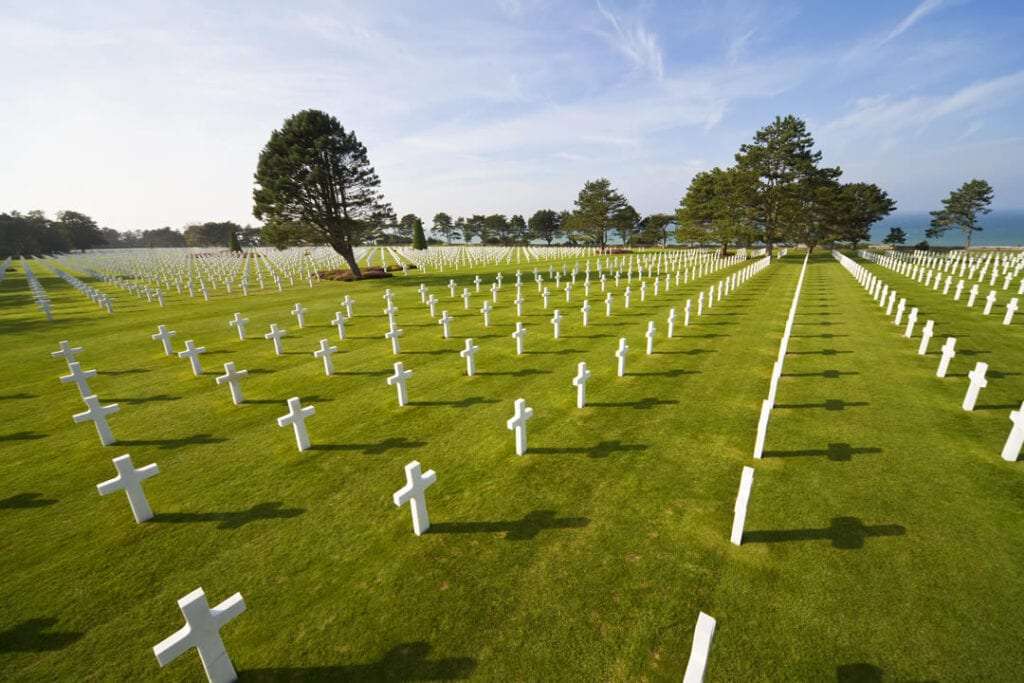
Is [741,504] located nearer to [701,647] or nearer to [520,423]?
[701,647]

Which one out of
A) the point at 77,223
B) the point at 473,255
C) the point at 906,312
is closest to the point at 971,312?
the point at 906,312

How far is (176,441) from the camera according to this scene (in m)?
A: 6.47

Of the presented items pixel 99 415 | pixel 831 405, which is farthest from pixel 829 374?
pixel 99 415

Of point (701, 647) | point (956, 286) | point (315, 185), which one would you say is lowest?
point (956, 286)

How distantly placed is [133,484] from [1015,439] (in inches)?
430

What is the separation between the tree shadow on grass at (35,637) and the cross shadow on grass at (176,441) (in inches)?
128

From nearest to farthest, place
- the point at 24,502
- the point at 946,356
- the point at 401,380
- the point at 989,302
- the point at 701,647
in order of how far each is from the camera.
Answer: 1. the point at 701,647
2. the point at 24,502
3. the point at 401,380
4. the point at 946,356
5. the point at 989,302

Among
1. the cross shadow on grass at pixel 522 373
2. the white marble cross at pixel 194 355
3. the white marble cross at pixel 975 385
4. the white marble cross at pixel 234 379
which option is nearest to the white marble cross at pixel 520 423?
the cross shadow on grass at pixel 522 373

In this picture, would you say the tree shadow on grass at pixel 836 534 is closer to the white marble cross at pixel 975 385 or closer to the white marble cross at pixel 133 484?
the white marble cross at pixel 975 385

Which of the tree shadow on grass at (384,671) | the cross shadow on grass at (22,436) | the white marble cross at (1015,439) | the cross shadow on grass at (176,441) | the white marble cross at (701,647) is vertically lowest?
the tree shadow on grass at (384,671)

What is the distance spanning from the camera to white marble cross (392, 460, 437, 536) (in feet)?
13.2

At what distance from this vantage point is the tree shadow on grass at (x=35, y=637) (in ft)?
10.4

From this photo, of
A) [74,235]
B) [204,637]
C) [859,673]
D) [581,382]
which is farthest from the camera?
[74,235]

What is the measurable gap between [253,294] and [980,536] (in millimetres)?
28392
